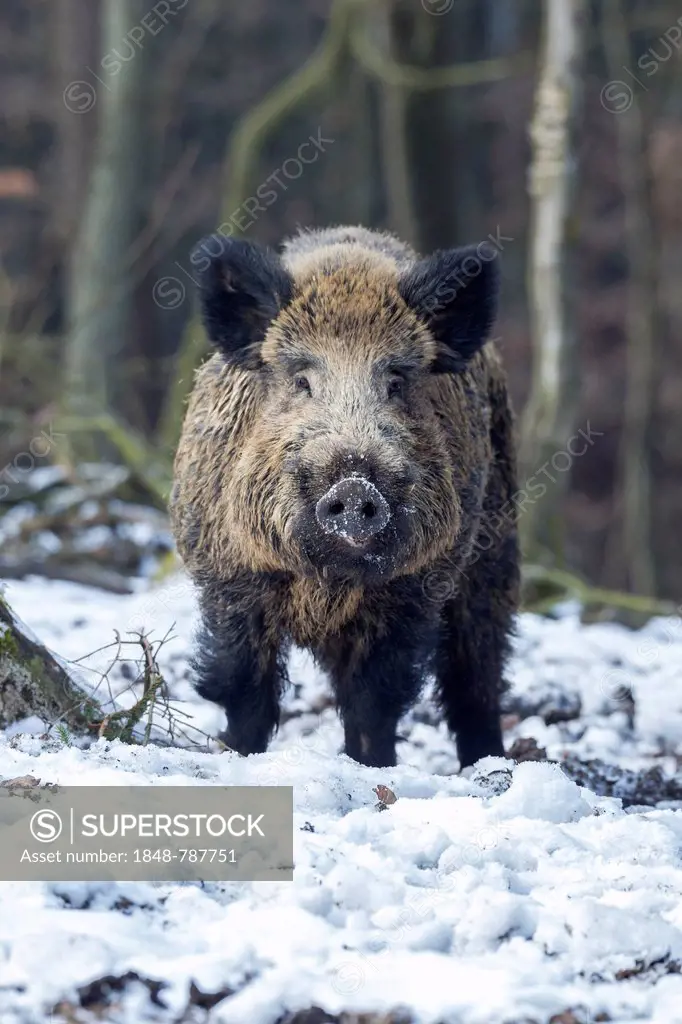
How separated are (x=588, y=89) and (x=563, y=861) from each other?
18.6 metres

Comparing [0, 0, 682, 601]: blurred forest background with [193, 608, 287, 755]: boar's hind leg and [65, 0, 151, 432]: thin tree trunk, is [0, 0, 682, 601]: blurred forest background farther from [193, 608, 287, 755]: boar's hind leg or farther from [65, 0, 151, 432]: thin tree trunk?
[193, 608, 287, 755]: boar's hind leg

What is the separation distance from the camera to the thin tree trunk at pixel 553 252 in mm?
9297

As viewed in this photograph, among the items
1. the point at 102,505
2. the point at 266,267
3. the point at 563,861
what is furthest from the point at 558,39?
the point at 563,861

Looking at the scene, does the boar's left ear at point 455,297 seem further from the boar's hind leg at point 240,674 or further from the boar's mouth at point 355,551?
the boar's hind leg at point 240,674

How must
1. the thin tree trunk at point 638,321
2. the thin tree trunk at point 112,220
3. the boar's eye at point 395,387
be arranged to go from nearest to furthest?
the boar's eye at point 395,387, the thin tree trunk at point 112,220, the thin tree trunk at point 638,321

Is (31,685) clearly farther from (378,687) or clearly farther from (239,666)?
(378,687)

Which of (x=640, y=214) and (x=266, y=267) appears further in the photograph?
(x=640, y=214)

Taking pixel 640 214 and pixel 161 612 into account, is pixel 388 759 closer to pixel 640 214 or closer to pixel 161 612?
pixel 161 612

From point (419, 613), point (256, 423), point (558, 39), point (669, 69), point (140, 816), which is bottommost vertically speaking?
point (140, 816)

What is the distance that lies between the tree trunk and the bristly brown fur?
30.4 inches

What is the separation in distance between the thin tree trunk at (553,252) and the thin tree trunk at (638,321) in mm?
7508

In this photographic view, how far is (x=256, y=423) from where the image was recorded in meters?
4.88
